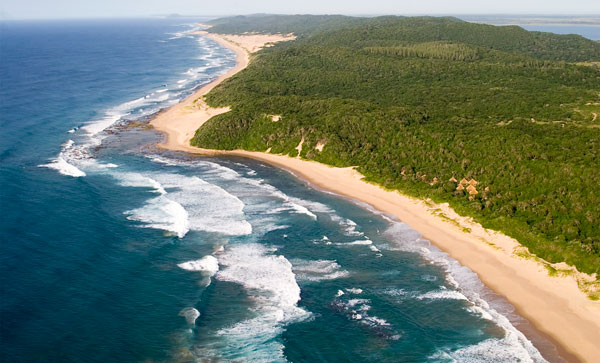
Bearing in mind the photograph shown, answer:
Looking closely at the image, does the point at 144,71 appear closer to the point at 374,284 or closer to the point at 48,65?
the point at 48,65

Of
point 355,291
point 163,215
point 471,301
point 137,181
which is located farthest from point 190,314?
point 137,181

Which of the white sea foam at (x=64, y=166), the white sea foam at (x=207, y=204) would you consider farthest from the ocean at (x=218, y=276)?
the white sea foam at (x=64, y=166)

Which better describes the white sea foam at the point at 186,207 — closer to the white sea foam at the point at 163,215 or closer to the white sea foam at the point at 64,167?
the white sea foam at the point at 163,215

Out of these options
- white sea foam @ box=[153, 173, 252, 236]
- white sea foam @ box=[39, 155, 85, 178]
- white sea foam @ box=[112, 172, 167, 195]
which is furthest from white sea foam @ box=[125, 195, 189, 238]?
white sea foam @ box=[39, 155, 85, 178]

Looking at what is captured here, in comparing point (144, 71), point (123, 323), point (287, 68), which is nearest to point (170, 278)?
point (123, 323)

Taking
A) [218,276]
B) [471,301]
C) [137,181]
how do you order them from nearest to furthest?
[471,301], [218,276], [137,181]

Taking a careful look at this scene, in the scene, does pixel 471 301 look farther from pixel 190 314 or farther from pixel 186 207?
pixel 186 207

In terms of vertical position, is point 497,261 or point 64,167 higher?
point 64,167
